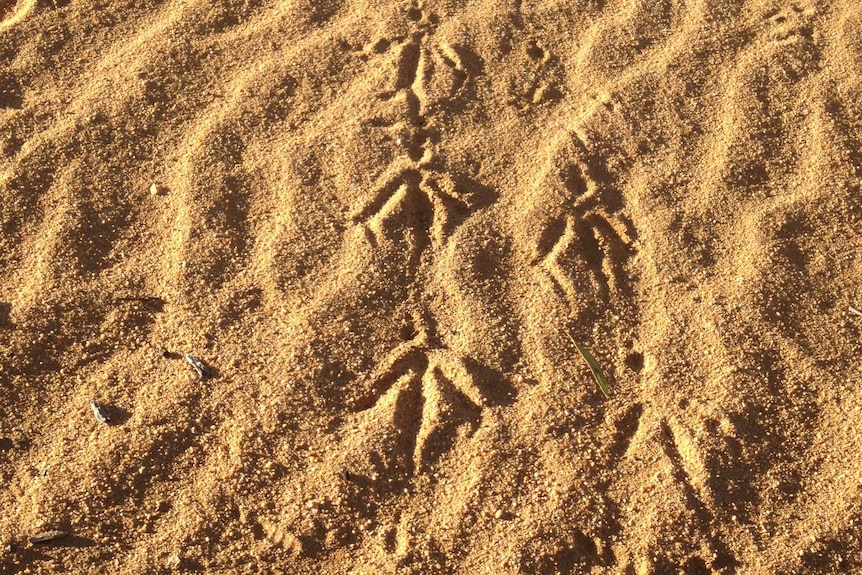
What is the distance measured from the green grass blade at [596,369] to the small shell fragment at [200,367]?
2.95ft

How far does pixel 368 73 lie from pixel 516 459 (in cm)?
130

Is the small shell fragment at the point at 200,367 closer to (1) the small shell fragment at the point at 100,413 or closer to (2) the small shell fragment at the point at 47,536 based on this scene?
(1) the small shell fragment at the point at 100,413

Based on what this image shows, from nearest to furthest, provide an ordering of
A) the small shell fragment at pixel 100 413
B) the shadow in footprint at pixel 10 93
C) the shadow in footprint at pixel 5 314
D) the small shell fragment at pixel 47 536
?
the small shell fragment at pixel 47 536 → the small shell fragment at pixel 100 413 → the shadow in footprint at pixel 5 314 → the shadow in footprint at pixel 10 93

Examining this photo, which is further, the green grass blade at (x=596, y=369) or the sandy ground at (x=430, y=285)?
the green grass blade at (x=596, y=369)

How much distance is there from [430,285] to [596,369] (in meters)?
0.47

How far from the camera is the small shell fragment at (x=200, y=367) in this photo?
2.09 m

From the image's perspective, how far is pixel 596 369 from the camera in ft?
7.02

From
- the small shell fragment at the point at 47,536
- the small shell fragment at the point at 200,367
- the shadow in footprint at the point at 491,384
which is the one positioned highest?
the small shell fragment at the point at 200,367

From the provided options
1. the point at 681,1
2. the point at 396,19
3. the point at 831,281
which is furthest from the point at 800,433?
the point at 396,19

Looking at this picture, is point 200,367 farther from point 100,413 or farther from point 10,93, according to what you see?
point 10,93

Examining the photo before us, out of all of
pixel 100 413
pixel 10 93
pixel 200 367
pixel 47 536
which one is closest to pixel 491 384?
pixel 200 367

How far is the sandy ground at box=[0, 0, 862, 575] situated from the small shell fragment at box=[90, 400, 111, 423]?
0.02 meters

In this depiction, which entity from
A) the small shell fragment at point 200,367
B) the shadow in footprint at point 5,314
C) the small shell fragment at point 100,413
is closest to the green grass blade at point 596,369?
the small shell fragment at point 200,367

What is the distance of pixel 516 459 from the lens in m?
2.01
